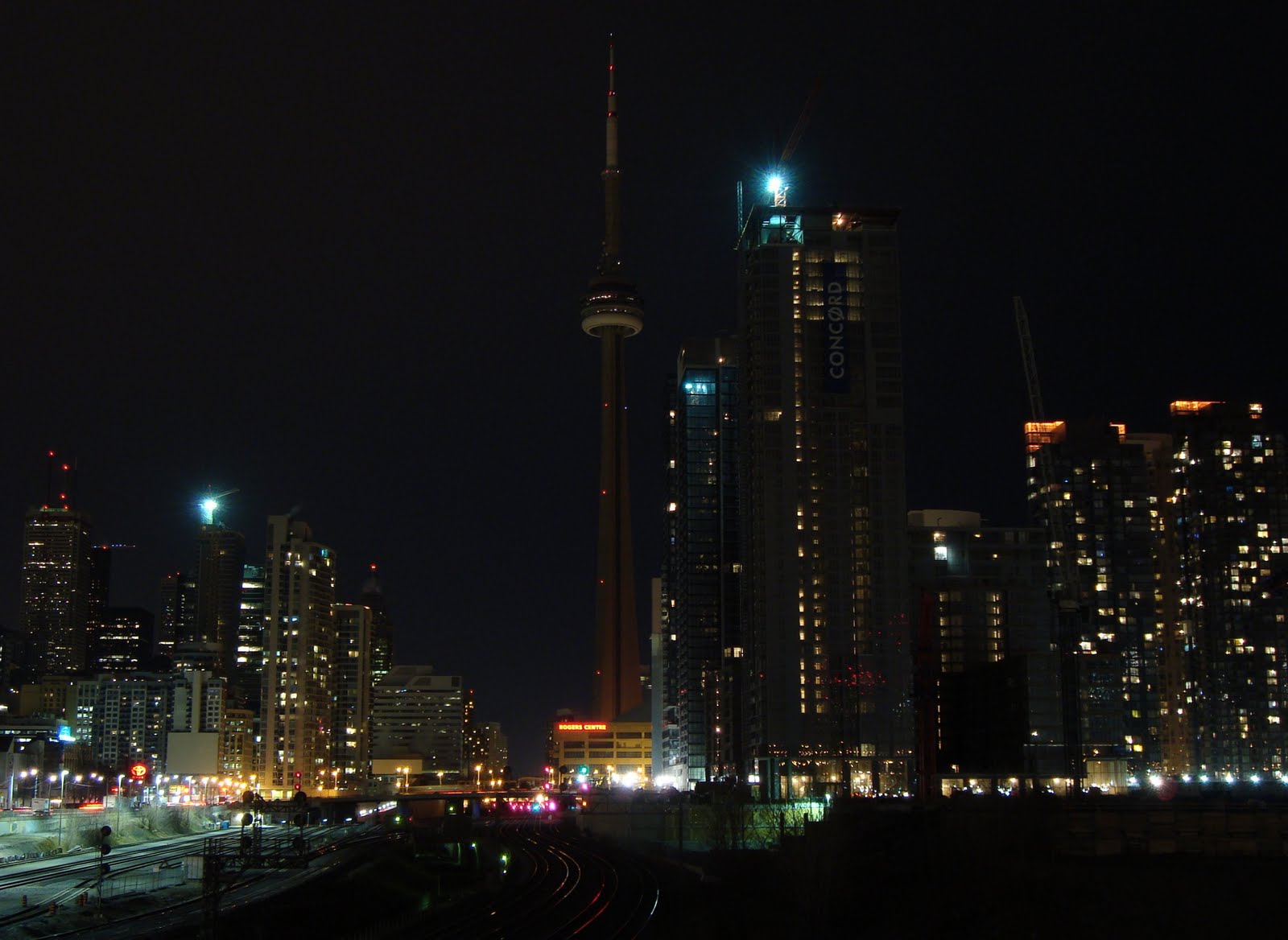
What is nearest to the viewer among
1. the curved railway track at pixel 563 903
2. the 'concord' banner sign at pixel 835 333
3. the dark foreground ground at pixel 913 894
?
the dark foreground ground at pixel 913 894

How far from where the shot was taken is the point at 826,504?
18962cm

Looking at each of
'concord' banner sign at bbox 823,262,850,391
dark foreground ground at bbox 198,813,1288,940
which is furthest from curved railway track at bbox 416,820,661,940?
'concord' banner sign at bbox 823,262,850,391

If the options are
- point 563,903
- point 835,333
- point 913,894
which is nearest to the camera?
point 913,894

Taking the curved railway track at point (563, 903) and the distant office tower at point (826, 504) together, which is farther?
the distant office tower at point (826, 504)

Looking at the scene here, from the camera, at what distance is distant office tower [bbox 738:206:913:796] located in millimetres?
183875

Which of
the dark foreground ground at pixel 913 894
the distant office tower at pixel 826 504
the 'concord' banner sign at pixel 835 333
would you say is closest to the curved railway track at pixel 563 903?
the dark foreground ground at pixel 913 894

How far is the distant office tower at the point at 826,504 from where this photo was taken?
184 m

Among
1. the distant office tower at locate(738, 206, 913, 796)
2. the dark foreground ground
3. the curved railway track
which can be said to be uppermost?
the distant office tower at locate(738, 206, 913, 796)

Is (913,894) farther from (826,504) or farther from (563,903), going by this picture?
(826,504)

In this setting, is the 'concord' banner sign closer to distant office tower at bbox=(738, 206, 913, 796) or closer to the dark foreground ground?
distant office tower at bbox=(738, 206, 913, 796)

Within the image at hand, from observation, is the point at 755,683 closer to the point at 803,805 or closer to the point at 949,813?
the point at 803,805

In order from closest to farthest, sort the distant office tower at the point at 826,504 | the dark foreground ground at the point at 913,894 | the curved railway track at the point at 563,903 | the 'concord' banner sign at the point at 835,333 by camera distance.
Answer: the dark foreground ground at the point at 913,894
the curved railway track at the point at 563,903
the distant office tower at the point at 826,504
the 'concord' banner sign at the point at 835,333

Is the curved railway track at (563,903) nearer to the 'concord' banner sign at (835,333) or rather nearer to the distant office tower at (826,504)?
the distant office tower at (826,504)

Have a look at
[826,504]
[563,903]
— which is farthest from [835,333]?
[563,903]
